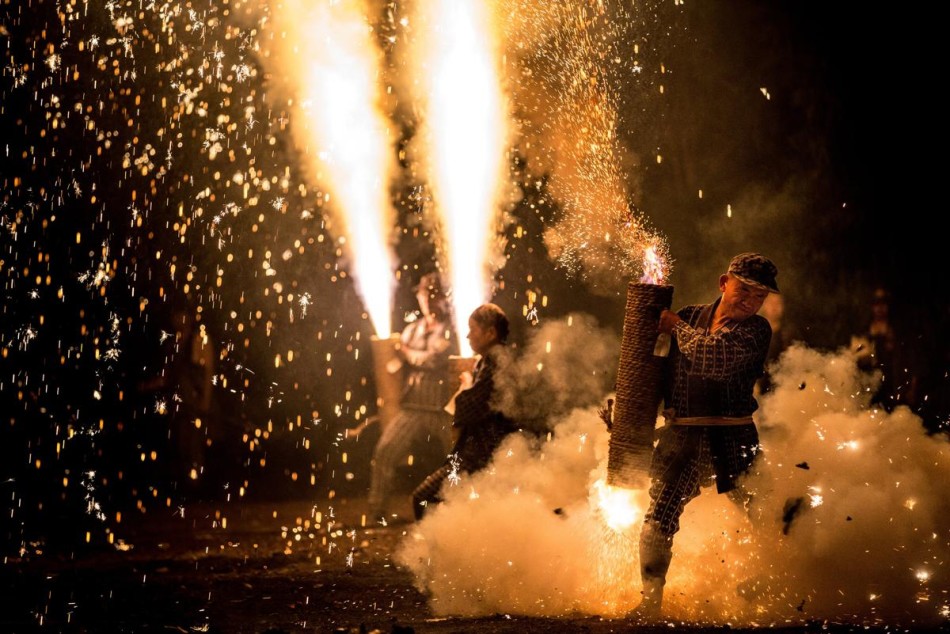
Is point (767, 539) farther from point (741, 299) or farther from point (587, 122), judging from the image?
point (587, 122)

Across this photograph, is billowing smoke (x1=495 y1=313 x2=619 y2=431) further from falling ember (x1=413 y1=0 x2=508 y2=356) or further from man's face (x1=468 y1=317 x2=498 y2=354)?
falling ember (x1=413 y1=0 x2=508 y2=356)

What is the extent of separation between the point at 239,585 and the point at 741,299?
3.99 meters

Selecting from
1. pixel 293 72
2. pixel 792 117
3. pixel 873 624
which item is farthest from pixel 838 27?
pixel 873 624

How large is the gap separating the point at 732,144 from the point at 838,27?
170cm

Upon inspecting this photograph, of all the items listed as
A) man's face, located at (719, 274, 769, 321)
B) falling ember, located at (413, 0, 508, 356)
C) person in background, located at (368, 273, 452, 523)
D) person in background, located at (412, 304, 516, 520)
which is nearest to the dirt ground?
person in background, located at (368, 273, 452, 523)

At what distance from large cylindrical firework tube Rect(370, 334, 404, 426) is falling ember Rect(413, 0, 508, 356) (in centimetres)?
121

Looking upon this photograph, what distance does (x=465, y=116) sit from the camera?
983 cm

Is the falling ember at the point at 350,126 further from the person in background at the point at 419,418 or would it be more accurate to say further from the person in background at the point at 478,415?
the person in background at the point at 478,415

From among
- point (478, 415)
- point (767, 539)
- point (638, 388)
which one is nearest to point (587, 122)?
point (478, 415)

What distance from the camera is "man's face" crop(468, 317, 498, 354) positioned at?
6.23 meters

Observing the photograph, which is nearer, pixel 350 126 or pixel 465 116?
pixel 465 116

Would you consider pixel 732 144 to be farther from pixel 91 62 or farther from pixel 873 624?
pixel 91 62

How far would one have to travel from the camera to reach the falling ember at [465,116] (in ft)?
30.8

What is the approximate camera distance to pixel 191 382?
10.1 m
